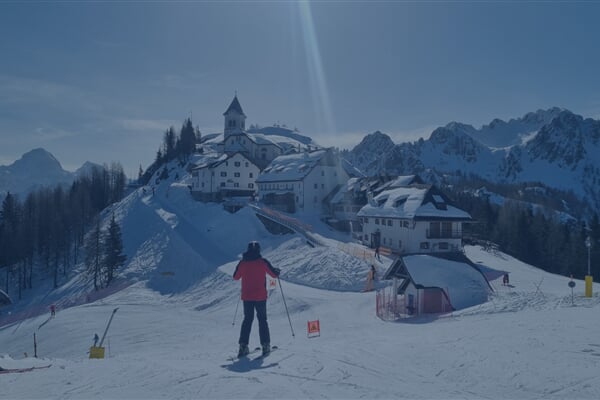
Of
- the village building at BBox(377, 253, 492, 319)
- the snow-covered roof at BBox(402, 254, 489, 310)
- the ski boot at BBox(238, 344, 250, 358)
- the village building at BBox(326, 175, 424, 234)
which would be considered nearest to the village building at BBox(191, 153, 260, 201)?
the village building at BBox(326, 175, 424, 234)

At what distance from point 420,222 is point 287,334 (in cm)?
2438

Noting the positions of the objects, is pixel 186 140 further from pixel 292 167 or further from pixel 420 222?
pixel 420 222

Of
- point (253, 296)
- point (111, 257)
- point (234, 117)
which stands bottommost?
point (111, 257)

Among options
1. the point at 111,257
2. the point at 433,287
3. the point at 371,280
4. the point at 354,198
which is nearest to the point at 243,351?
the point at 433,287

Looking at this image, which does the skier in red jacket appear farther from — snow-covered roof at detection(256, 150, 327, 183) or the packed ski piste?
snow-covered roof at detection(256, 150, 327, 183)

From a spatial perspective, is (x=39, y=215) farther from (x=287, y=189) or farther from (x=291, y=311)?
(x=291, y=311)

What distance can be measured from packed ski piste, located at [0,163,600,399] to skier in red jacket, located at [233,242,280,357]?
3cm

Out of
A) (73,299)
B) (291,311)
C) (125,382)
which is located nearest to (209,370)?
(125,382)

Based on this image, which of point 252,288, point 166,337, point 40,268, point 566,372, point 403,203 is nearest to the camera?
point 566,372

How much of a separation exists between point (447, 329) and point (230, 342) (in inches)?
357

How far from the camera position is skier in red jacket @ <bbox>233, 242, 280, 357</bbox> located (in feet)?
34.1

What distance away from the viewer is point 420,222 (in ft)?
131

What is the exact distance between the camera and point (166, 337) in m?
23.4

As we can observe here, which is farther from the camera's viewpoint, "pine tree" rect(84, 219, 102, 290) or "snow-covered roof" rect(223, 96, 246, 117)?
"snow-covered roof" rect(223, 96, 246, 117)
